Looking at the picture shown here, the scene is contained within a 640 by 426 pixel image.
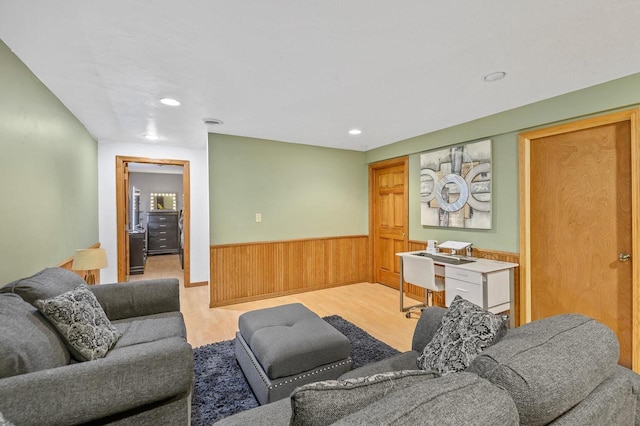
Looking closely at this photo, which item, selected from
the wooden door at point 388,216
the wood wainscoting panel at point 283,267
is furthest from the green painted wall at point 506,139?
the wood wainscoting panel at point 283,267

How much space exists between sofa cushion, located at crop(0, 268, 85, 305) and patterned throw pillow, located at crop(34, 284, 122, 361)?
0.06 m

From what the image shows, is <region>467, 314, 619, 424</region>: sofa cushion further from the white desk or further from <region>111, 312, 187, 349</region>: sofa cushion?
<region>111, 312, 187, 349</region>: sofa cushion

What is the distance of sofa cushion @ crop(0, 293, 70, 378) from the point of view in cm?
117

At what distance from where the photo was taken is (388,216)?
4828mm

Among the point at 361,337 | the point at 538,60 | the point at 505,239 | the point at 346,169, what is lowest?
the point at 361,337

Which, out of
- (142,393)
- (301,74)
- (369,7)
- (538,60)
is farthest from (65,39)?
(538,60)

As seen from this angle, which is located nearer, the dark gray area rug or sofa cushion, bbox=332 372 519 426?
sofa cushion, bbox=332 372 519 426

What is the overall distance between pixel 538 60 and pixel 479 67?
1.22 ft

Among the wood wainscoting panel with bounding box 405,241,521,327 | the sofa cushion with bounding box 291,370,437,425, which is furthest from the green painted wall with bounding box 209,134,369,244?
the sofa cushion with bounding box 291,370,437,425

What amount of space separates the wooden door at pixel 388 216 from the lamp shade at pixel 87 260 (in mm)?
3793

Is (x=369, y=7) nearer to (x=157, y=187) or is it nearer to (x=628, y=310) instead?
(x=628, y=310)

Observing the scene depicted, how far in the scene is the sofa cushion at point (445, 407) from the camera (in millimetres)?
593

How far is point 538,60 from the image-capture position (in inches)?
78.5

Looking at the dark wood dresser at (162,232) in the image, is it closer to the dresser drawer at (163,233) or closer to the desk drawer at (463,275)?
the dresser drawer at (163,233)
